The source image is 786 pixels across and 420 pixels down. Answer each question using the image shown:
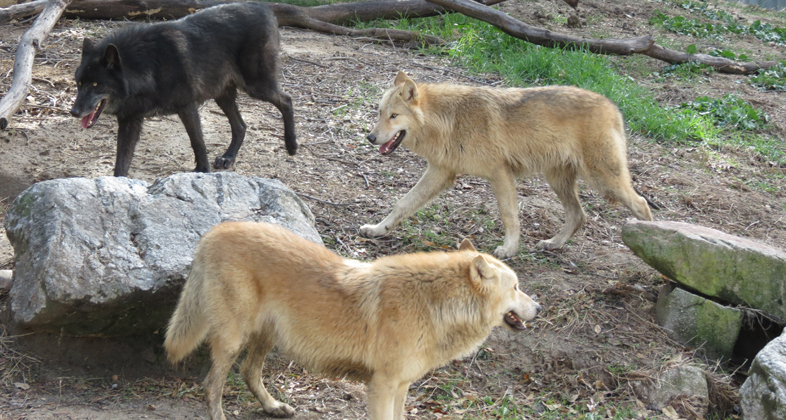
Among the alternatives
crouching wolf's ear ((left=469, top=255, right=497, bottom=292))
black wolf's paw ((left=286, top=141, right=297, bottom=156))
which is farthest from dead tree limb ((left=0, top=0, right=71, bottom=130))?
crouching wolf's ear ((left=469, top=255, right=497, bottom=292))

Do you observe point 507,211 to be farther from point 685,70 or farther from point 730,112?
point 685,70

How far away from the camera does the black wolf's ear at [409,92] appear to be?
20.5 feet

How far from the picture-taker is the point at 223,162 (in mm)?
7035

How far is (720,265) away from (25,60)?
722cm

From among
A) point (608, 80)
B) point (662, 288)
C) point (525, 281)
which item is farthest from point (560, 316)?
A: point (608, 80)

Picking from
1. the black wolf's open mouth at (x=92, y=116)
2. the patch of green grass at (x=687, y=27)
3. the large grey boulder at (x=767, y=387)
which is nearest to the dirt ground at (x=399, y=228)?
the large grey boulder at (x=767, y=387)

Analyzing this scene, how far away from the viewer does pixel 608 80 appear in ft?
31.9

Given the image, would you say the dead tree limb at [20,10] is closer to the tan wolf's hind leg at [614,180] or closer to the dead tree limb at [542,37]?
the dead tree limb at [542,37]

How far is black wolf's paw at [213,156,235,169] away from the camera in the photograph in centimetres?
702

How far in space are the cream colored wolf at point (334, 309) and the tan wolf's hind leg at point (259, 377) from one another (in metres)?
0.21

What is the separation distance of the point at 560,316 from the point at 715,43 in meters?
10.2

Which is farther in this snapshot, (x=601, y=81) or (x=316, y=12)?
(x=316, y=12)

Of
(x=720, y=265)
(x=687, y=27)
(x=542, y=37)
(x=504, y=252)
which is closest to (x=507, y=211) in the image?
(x=504, y=252)

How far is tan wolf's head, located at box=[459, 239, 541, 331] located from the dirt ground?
1.00 meters
